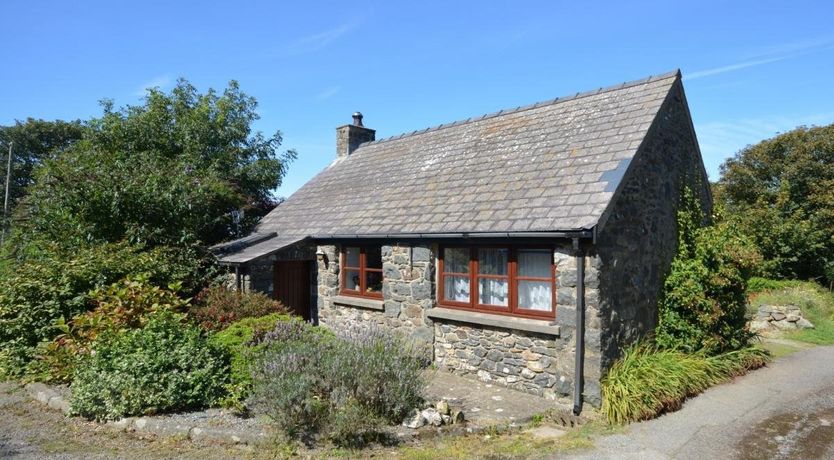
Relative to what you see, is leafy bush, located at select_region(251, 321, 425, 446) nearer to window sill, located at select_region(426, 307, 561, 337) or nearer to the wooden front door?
window sill, located at select_region(426, 307, 561, 337)

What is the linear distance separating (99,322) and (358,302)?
4.96m

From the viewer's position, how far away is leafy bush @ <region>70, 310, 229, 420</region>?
687cm

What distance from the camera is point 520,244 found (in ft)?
28.7

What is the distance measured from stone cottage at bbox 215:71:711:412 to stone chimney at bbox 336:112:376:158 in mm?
4862

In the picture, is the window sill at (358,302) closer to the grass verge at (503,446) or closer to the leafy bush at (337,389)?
the leafy bush at (337,389)

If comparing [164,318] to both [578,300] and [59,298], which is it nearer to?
[59,298]

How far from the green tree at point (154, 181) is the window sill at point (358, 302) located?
399cm

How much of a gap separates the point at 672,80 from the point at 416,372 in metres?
7.31

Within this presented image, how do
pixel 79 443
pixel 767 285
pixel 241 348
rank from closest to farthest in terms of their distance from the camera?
pixel 79 443 < pixel 241 348 < pixel 767 285

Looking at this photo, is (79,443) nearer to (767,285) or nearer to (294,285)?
(294,285)

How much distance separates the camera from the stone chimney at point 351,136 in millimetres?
18188

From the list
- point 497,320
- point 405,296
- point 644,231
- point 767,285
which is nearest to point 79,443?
point 405,296

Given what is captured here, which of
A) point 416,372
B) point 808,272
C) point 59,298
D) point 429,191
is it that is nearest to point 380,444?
point 416,372

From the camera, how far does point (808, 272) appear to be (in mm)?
20484
